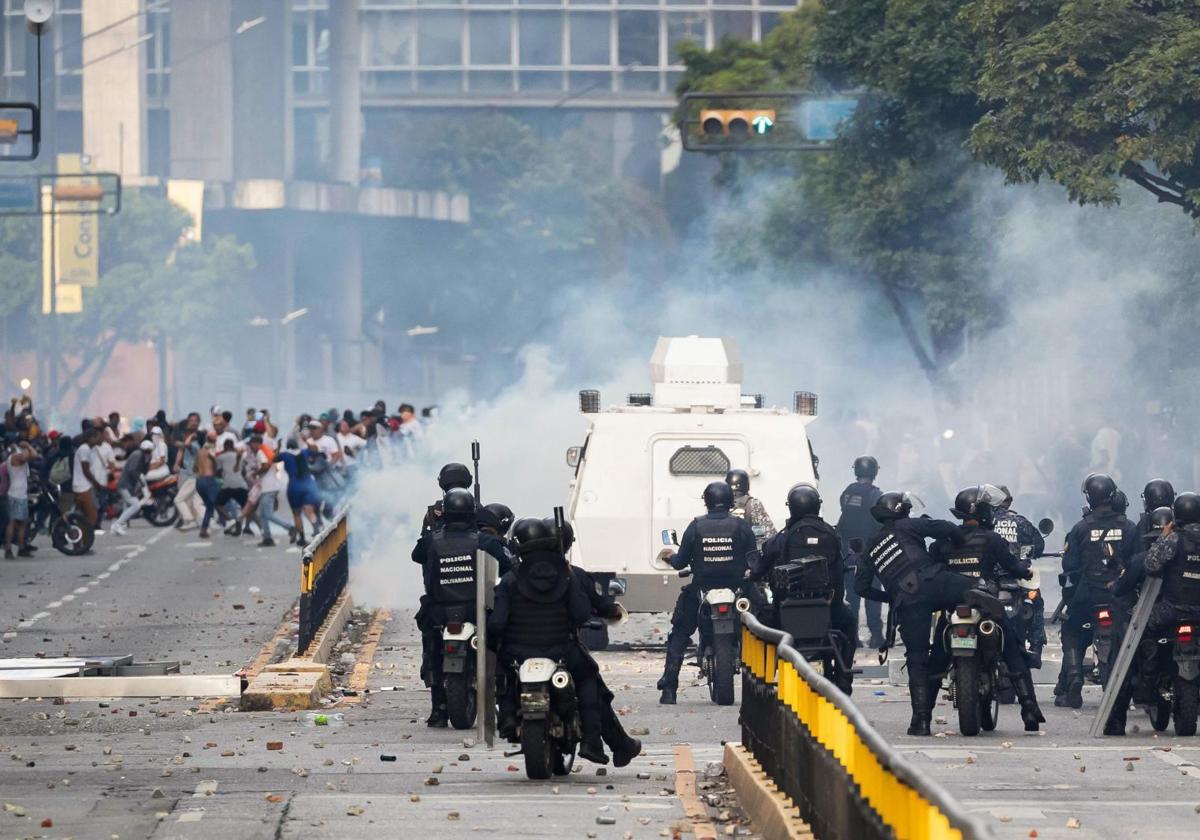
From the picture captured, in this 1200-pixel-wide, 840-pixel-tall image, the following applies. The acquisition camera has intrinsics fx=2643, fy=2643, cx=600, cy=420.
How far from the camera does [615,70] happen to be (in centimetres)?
12750

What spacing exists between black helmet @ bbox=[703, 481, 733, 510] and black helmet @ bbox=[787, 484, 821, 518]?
176cm

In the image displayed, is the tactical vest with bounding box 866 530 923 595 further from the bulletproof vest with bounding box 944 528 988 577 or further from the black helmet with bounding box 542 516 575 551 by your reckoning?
the black helmet with bounding box 542 516 575 551

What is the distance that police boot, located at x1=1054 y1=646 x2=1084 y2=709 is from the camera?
17750 millimetres

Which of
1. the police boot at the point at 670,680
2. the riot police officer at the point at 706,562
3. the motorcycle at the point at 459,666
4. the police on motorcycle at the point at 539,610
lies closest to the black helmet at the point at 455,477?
the motorcycle at the point at 459,666

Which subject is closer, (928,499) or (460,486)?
(460,486)

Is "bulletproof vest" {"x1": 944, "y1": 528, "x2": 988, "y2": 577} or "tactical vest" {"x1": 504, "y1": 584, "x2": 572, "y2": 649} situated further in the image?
"bulletproof vest" {"x1": 944, "y1": 528, "x2": 988, "y2": 577}

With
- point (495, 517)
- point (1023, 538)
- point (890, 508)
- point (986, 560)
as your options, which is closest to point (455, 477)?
point (495, 517)

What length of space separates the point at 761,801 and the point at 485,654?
2.47 metres

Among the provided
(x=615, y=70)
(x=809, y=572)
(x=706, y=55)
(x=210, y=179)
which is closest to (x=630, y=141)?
(x=615, y=70)

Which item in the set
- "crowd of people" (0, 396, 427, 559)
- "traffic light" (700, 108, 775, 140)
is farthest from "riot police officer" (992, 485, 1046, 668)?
"crowd of people" (0, 396, 427, 559)

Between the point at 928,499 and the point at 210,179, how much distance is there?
71671mm

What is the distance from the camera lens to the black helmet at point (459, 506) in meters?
16.1

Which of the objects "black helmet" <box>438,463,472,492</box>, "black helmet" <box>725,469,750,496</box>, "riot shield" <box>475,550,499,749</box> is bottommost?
"riot shield" <box>475,550,499,749</box>

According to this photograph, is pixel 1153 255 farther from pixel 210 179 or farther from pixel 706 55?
pixel 210 179
